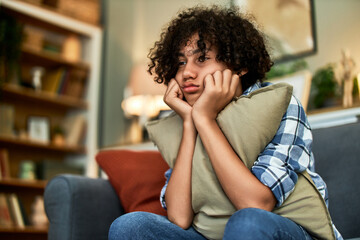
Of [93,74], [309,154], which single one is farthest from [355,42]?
[93,74]

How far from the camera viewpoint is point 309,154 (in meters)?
0.91

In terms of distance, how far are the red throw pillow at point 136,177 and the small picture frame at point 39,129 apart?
1987 mm

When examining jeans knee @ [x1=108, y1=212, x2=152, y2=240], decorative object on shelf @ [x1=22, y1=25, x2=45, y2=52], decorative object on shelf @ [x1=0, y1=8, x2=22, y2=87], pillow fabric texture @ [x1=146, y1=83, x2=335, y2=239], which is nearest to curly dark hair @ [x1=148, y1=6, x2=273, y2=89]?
pillow fabric texture @ [x1=146, y1=83, x2=335, y2=239]

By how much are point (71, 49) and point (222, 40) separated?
2766mm

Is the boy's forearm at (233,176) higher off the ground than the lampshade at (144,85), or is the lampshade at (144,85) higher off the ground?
the lampshade at (144,85)

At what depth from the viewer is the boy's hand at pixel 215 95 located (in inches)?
37.3

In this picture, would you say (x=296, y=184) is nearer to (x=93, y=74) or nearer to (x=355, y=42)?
(x=355, y=42)

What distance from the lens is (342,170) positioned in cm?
126

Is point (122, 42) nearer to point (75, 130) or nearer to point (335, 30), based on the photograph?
point (75, 130)

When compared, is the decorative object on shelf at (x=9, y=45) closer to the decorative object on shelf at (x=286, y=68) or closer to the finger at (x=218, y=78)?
the decorative object on shelf at (x=286, y=68)

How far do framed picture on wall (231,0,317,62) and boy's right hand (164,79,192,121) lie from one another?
1.47 meters

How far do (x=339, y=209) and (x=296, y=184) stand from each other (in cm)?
47

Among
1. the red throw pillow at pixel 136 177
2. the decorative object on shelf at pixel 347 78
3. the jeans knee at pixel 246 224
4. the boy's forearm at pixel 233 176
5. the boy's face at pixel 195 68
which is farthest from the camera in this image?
the decorative object on shelf at pixel 347 78

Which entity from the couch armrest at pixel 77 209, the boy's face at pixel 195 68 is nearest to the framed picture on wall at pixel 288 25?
the boy's face at pixel 195 68
